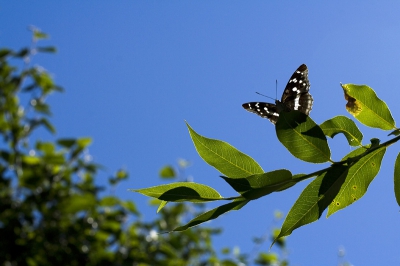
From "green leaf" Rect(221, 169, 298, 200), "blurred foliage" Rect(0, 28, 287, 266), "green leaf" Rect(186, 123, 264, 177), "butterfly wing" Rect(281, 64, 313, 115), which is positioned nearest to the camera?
"green leaf" Rect(221, 169, 298, 200)

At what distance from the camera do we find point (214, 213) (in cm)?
114

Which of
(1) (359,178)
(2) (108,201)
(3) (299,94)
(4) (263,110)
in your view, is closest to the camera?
(1) (359,178)

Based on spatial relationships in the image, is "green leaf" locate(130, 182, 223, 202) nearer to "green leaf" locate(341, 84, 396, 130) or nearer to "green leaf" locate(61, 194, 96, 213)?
"green leaf" locate(341, 84, 396, 130)

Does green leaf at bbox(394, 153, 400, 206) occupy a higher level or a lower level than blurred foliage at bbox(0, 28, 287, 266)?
lower

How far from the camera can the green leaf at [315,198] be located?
1.14 metres

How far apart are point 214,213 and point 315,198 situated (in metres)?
0.26

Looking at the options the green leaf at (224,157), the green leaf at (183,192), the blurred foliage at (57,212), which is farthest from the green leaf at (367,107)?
the blurred foliage at (57,212)

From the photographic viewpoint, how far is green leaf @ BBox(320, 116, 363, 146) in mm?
1268

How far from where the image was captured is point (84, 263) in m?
4.52

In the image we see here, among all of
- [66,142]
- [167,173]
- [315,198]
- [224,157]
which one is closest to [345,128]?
[315,198]

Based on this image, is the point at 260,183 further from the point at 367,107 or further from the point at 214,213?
the point at 367,107

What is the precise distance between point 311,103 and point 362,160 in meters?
1.24

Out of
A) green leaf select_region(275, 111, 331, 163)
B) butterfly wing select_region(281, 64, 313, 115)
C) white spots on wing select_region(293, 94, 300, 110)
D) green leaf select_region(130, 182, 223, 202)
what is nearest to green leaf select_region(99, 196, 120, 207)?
butterfly wing select_region(281, 64, 313, 115)

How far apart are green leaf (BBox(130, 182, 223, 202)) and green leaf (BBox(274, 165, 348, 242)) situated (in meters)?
0.20
